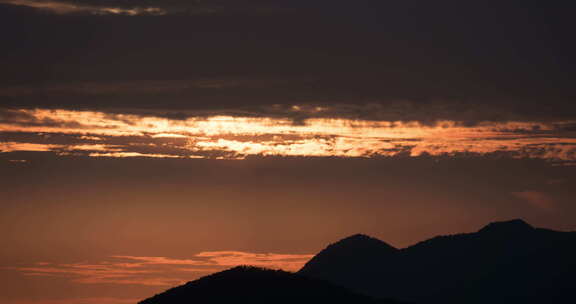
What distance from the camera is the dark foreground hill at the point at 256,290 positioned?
156 meters

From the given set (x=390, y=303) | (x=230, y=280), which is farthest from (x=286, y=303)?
(x=390, y=303)

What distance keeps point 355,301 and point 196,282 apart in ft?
114

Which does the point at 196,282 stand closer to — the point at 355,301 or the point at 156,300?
the point at 156,300

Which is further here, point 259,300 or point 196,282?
point 196,282

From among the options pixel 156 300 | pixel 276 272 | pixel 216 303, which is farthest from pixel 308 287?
pixel 156 300

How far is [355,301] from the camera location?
6432 inches

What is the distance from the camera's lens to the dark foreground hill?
156m

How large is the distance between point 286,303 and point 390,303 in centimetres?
2853

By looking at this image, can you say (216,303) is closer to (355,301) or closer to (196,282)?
(196,282)

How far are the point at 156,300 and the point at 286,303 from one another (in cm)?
2942

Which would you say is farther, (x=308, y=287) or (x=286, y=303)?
(x=308, y=287)

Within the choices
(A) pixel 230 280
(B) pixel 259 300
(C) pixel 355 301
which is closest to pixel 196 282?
(A) pixel 230 280

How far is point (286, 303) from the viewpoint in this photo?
153750 mm

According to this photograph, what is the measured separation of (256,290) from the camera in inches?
6240
